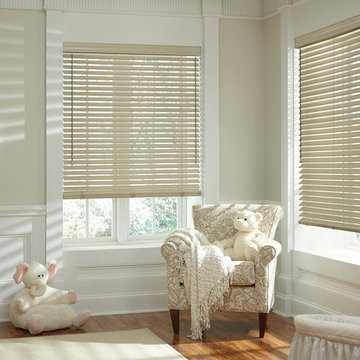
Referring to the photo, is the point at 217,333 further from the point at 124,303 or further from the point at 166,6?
the point at 166,6

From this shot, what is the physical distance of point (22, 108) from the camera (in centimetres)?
454

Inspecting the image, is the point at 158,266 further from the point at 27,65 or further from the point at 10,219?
the point at 27,65

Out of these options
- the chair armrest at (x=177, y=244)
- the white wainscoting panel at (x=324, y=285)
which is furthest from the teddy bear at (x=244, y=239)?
the white wainscoting panel at (x=324, y=285)

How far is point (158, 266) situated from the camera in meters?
4.84

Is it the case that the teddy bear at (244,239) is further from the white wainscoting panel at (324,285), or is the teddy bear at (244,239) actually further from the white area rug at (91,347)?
the white area rug at (91,347)

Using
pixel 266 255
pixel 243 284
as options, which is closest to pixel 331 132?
pixel 266 255

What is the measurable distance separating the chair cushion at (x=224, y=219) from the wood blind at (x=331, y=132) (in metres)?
0.33

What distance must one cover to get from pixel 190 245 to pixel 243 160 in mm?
1334

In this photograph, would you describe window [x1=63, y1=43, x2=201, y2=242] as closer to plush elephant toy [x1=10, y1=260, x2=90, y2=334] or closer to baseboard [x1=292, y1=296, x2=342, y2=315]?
plush elephant toy [x1=10, y1=260, x2=90, y2=334]

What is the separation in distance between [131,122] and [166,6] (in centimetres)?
100

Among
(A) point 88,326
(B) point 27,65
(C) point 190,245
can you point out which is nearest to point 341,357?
(C) point 190,245

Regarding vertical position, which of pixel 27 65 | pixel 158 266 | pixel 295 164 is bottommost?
pixel 158 266

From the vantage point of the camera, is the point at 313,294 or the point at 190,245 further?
the point at 313,294

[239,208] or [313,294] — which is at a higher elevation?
[239,208]
